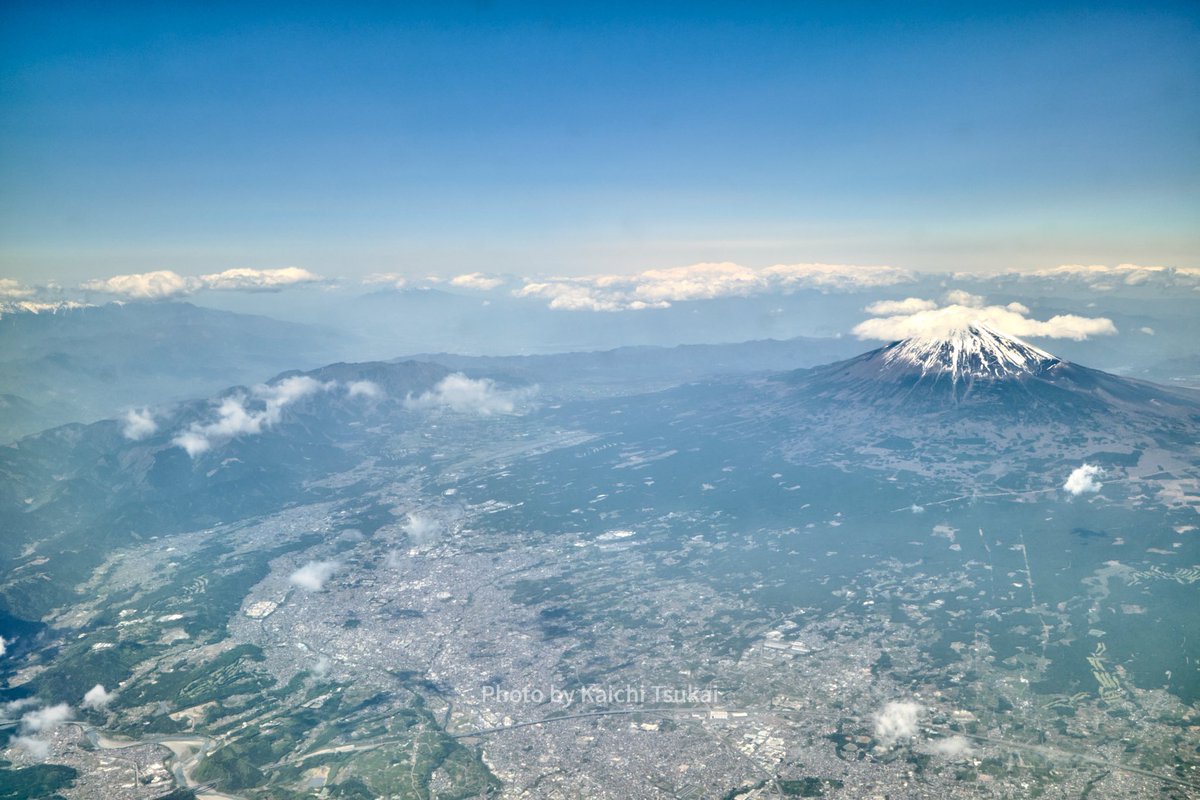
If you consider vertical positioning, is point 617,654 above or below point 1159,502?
below

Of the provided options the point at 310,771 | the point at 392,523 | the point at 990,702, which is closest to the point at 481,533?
the point at 392,523

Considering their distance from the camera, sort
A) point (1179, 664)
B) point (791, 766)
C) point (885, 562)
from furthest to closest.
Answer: point (885, 562) → point (1179, 664) → point (791, 766)

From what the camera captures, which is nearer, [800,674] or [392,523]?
[800,674]

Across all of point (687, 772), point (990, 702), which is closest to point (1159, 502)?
point (990, 702)

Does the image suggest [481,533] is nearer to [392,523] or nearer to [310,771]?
[392,523]

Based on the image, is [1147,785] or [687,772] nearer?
[1147,785]

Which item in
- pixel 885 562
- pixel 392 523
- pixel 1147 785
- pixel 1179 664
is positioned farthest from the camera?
pixel 392 523

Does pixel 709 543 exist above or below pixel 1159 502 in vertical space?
below

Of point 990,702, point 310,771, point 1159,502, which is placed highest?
point 1159,502

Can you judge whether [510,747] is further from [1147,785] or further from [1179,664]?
[1179,664]

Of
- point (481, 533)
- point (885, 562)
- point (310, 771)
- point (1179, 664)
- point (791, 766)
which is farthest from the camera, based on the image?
point (481, 533)
